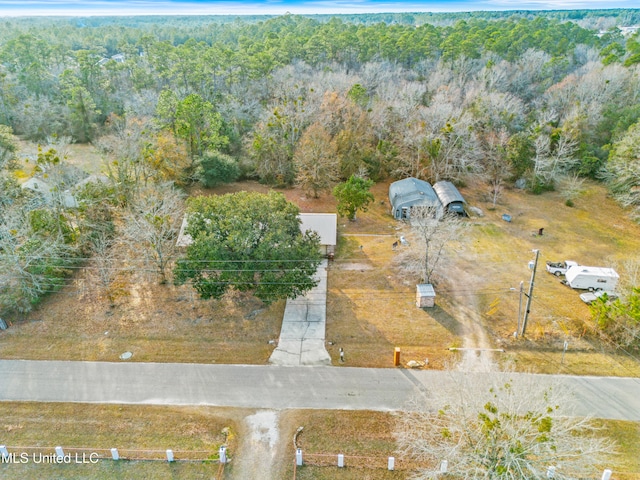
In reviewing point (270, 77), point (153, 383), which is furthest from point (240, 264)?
point (270, 77)

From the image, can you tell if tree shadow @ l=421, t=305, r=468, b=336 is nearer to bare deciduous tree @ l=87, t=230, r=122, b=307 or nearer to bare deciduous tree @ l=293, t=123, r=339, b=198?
bare deciduous tree @ l=293, t=123, r=339, b=198

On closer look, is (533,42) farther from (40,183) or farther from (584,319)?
(40,183)

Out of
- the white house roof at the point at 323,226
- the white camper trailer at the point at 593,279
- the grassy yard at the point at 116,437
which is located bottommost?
the grassy yard at the point at 116,437

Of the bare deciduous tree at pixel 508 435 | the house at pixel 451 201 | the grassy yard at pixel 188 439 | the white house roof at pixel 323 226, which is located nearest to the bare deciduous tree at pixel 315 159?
the white house roof at pixel 323 226

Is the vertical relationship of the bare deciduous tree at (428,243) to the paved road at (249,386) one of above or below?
above

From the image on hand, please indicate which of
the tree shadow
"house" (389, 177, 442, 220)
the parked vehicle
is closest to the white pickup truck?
the parked vehicle

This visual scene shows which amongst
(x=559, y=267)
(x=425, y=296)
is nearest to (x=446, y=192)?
(x=559, y=267)

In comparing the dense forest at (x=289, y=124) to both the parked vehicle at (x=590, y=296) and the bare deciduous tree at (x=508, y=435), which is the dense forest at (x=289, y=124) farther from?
the bare deciduous tree at (x=508, y=435)

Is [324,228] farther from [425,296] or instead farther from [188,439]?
[188,439]
